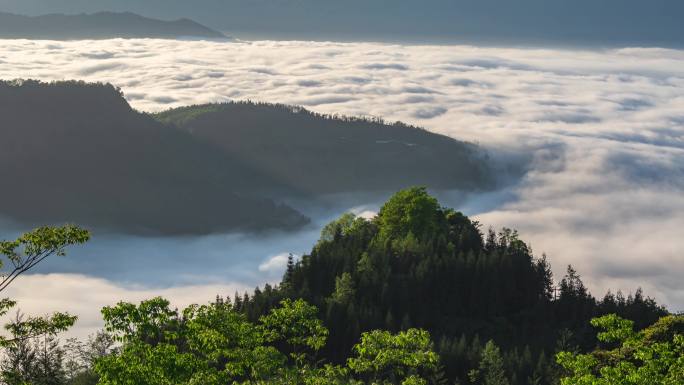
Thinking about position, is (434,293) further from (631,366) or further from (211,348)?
(211,348)

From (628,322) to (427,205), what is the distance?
141m

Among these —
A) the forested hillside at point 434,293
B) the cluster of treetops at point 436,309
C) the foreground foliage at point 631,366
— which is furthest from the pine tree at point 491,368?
the foreground foliage at point 631,366

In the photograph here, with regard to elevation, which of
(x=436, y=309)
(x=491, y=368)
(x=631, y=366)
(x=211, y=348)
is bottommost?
(x=631, y=366)

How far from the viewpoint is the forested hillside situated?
155 metres


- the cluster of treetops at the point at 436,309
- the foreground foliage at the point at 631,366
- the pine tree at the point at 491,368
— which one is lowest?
the foreground foliage at the point at 631,366

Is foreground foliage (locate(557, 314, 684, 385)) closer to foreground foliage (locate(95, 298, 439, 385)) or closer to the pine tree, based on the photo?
foreground foliage (locate(95, 298, 439, 385))

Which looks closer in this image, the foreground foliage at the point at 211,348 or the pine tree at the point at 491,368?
→ the foreground foliage at the point at 211,348

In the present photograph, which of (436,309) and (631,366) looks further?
(436,309)

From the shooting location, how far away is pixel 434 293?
172 meters

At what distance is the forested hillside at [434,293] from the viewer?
155 m

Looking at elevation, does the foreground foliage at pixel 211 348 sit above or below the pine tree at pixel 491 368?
below

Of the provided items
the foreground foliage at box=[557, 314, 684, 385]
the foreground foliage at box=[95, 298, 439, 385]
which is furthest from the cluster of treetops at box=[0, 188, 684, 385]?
the foreground foliage at box=[95, 298, 439, 385]

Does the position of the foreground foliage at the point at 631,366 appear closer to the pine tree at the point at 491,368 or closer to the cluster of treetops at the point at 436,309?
the cluster of treetops at the point at 436,309

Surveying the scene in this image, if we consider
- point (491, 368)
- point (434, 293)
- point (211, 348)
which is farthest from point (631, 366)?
point (434, 293)
